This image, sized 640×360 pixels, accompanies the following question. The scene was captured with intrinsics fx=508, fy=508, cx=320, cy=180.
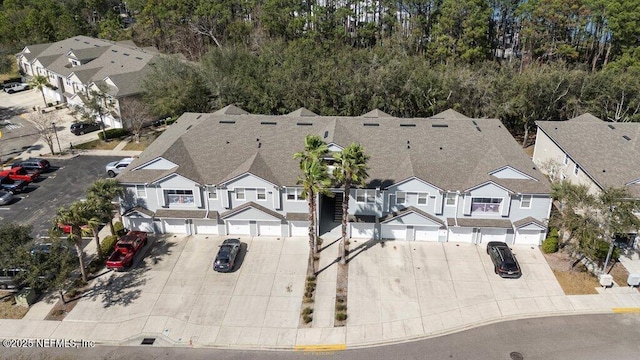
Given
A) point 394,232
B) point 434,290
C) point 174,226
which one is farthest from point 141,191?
point 434,290

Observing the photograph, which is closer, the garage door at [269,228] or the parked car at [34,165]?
the garage door at [269,228]

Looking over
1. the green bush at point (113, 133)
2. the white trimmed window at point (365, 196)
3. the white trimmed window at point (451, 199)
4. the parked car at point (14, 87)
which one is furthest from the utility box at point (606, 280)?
the parked car at point (14, 87)

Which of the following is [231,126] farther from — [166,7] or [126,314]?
[166,7]

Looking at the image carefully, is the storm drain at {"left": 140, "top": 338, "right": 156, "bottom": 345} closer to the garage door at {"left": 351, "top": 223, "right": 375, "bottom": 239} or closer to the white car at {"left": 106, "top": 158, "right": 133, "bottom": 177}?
the garage door at {"left": 351, "top": 223, "right": 375, "bottom": 239}

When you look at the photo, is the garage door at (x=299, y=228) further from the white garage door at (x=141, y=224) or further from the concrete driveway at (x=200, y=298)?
the white garage door at (x=141, y=224)

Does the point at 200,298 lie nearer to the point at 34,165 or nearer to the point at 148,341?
the point at 148,341

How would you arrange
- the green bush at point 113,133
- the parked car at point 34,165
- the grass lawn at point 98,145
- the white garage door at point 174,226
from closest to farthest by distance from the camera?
the white garage door at point 174,226, the parked car at point 34,165, the grass lawn at point 98,145, the green bush at point 113,133
